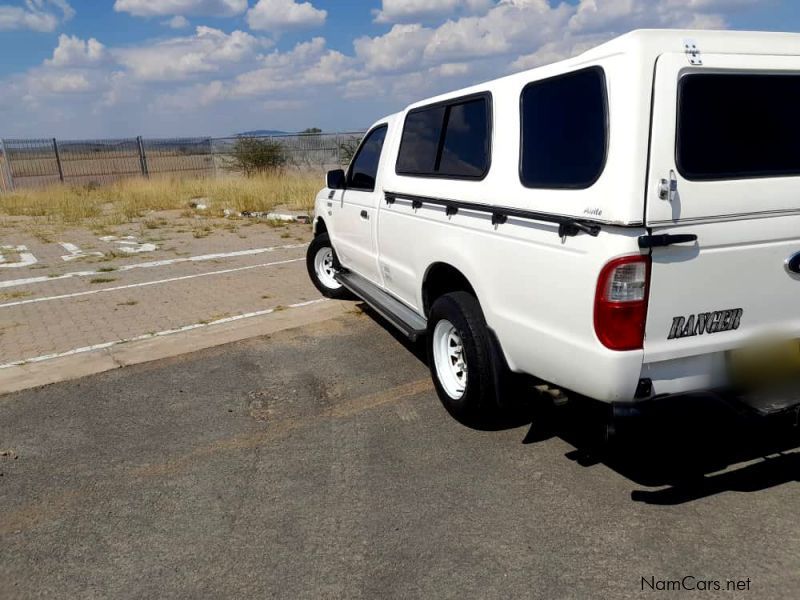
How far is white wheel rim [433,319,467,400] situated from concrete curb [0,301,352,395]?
99.9 inches

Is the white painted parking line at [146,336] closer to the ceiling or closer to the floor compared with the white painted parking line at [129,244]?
closer to the floor

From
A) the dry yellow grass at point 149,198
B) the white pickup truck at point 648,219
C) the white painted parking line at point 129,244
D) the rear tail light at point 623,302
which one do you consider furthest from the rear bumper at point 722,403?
the dry yellow grass at point 149,198

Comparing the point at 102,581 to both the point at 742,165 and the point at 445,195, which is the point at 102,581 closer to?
the point at 445,195

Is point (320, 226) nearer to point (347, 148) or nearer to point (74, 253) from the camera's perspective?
point (74, 253)

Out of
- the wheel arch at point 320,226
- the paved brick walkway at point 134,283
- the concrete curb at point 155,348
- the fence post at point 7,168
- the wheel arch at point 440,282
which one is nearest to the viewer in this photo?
the wheel arch at point 440,282

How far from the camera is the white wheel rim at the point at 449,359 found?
13.3ft

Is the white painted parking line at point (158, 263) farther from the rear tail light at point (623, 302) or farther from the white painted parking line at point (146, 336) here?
the rear tail light at point (623, 302)

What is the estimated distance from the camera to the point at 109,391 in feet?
15.9

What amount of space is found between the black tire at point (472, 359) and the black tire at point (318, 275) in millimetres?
3291

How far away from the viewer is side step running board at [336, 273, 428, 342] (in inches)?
178

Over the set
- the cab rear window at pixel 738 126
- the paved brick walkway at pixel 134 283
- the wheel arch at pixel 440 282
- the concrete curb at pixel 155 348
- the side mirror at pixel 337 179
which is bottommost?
the concrete curb at pixel 155 348

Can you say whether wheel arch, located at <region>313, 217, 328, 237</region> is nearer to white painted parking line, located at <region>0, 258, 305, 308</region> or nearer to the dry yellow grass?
white painted parking line, located at <region>0, 258, 305, 308</region>

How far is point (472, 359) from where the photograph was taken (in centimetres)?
364

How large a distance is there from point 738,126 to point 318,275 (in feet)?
17.3
